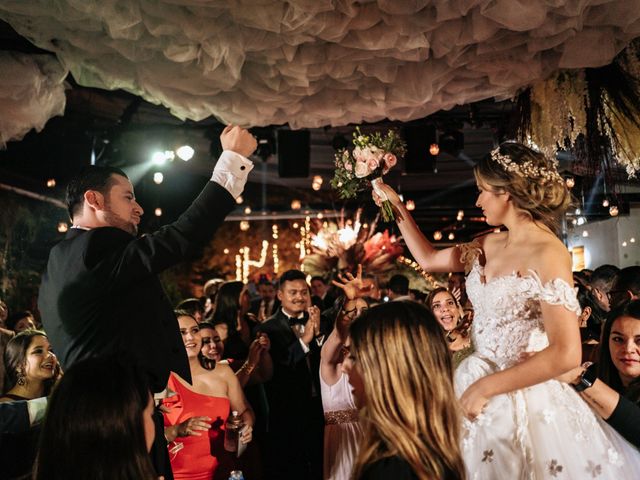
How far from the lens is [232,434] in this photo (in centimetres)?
384

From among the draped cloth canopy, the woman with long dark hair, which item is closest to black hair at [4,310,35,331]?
the draped cloth canopy

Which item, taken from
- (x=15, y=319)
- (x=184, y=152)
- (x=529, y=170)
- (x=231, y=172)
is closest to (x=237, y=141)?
(x=231, y=172)

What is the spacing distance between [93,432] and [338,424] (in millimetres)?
2656

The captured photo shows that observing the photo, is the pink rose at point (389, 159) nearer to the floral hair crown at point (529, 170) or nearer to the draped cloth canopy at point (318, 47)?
the draped cloth canopy at point (318, 47)

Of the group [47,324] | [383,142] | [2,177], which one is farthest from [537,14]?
[2,177]

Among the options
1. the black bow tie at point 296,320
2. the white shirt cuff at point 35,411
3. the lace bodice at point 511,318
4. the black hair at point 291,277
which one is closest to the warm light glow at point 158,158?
the black hair at point 291,277

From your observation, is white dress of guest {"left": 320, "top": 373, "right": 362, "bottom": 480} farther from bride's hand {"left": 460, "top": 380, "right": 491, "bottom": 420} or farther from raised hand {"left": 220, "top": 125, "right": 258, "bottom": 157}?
raised hand {"left": 220, "top": 125, "right": 258, "bottom": 157}

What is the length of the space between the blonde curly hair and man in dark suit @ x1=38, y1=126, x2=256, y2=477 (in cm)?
96

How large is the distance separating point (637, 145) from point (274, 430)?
300 centimetres

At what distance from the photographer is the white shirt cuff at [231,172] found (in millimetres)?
2555

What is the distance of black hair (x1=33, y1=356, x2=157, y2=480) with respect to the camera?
162 cm

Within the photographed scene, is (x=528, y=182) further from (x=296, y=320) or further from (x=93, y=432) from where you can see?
(x=296, y=320)

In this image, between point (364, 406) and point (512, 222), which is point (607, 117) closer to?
point (512, 222)

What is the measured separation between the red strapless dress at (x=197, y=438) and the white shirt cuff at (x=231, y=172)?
1765 mm
